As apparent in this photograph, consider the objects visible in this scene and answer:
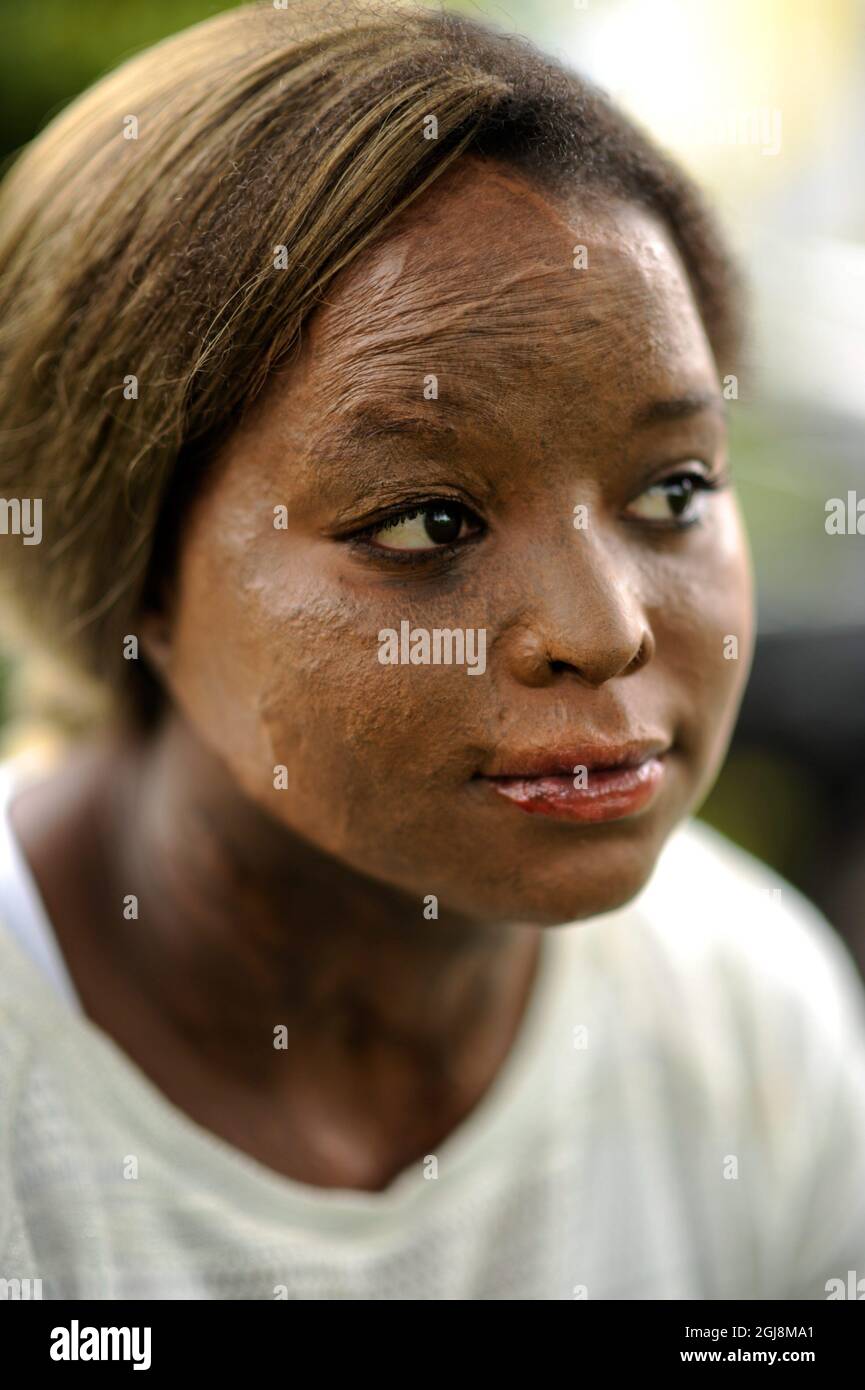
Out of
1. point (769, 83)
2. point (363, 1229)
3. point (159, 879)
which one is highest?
point (769, 83)

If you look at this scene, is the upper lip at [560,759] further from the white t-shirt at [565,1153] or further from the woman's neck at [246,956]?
the white t-shirt at [565,1153]

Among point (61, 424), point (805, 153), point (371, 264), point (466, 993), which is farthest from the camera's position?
point (805, 153)

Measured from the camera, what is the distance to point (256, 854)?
1.24 meters

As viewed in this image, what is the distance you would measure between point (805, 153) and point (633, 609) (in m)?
4.10

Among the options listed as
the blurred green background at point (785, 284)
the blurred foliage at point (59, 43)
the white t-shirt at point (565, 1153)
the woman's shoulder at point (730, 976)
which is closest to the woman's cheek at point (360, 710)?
the white t-shirt at point (565, 1153)

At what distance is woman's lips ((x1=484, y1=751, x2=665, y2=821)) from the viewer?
985 millimetres

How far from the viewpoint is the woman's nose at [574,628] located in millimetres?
944

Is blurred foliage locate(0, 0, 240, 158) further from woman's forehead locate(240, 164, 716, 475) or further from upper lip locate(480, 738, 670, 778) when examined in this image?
upper lip locate(480, 738, 670, 778)

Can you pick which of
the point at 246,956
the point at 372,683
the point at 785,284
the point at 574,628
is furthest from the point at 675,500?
the point at 785,284

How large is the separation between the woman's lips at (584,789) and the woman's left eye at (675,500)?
0.21 meters

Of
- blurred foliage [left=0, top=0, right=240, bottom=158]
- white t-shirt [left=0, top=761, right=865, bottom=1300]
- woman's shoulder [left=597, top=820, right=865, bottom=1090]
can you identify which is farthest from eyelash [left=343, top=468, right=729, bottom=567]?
blurred foliage [left=0, top=0, right=240, bottom=158]

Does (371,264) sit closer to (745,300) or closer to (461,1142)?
(745,300)

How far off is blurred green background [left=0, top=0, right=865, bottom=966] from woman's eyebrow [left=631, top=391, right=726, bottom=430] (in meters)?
1.78

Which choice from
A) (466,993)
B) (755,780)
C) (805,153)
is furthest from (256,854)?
(805,153)
